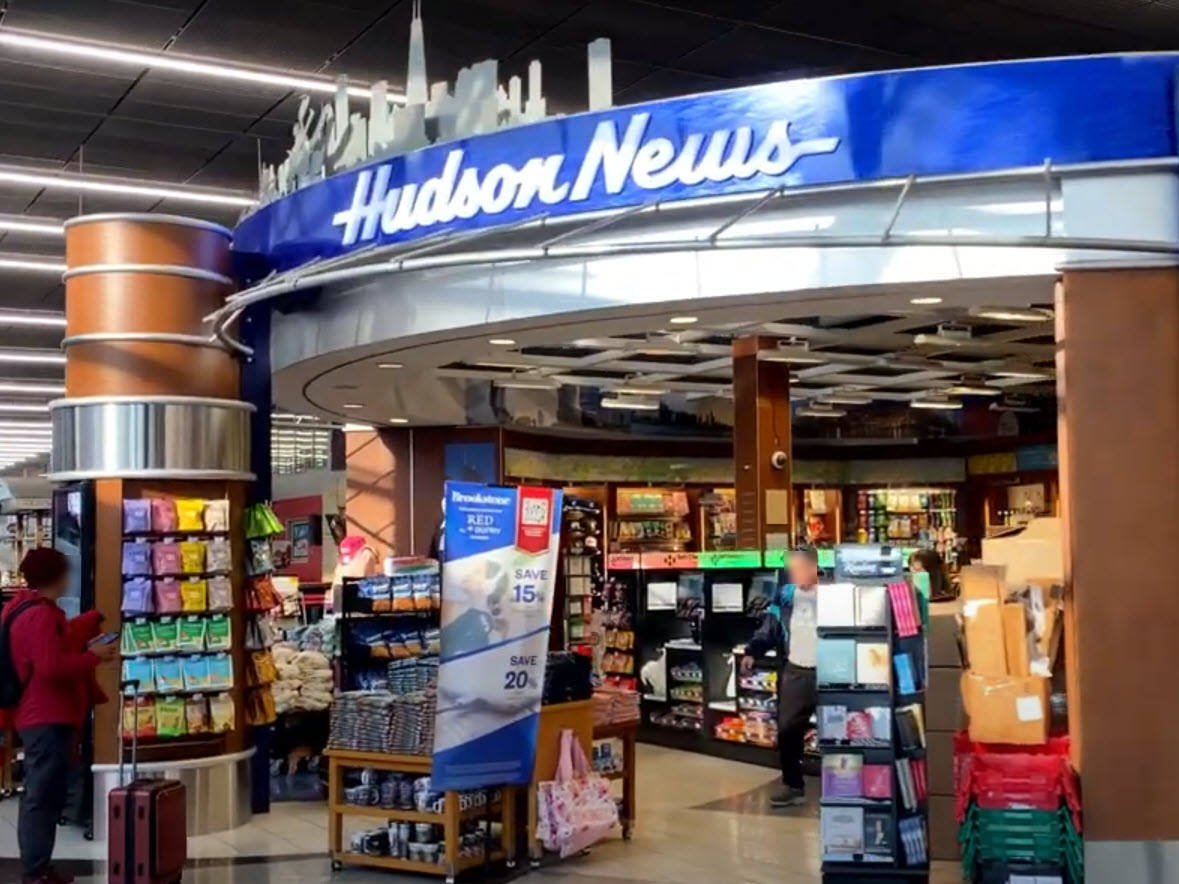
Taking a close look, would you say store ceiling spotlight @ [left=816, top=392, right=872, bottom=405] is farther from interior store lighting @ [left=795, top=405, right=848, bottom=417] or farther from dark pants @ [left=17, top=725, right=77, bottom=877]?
dark pants @ [left=17, top=725, right=77, bottom=877]

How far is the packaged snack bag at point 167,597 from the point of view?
8055 mm

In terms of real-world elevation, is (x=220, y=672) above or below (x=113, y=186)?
below

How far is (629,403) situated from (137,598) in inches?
307

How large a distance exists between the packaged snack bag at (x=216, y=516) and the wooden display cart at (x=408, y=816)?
1.81 meters

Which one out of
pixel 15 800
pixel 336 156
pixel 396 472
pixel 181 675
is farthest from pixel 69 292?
pixel 396 472

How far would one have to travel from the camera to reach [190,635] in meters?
8.12

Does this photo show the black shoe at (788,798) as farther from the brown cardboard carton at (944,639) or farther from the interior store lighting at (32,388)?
the interior store lighting at (32,388)

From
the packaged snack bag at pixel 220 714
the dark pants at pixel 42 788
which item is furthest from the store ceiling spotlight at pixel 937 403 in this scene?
the dark pants at pixel 42 788

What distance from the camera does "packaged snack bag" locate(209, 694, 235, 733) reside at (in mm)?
8156

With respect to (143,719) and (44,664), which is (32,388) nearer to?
(143,719)

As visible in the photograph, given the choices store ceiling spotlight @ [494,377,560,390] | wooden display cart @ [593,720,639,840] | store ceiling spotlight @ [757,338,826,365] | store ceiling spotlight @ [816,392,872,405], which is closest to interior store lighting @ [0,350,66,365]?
store ceiling spotlight @ [494,377,560,390]

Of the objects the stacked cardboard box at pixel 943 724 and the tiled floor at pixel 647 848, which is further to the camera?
the stacked cardboard box at pixel 943 724

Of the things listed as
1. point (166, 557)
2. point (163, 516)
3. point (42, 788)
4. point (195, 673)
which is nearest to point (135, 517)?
point (163, 516)

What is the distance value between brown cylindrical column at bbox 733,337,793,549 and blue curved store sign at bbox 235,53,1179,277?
3.16 meters
